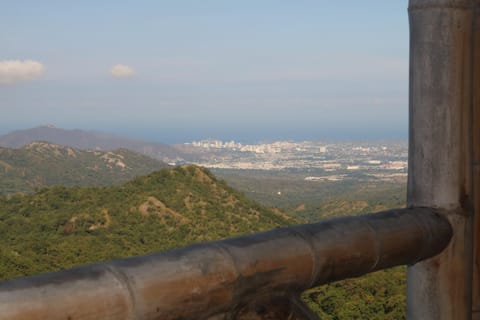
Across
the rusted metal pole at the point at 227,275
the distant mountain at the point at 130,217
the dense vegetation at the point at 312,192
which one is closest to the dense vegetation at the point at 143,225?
the distant mountain at the point at 130,217

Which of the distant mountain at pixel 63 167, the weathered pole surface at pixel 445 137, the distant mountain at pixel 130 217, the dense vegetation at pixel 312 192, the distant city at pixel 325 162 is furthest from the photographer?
the distant city at pixel 325 162

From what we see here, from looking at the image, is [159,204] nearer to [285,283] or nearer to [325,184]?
[285,283]

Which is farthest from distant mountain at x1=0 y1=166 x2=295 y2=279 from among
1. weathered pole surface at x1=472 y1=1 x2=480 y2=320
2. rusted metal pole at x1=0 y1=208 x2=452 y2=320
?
rusted metal pole at x1=0 y1=208 x2=452 y2=320

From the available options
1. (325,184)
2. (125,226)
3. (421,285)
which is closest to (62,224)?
(125,226)

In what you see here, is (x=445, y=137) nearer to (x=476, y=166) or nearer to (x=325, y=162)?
(x=476, y=166)

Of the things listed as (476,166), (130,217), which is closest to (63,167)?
→ (130,217)

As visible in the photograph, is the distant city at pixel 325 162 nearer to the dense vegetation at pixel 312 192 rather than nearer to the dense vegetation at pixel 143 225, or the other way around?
the dense vegetation at pixel 312 192
